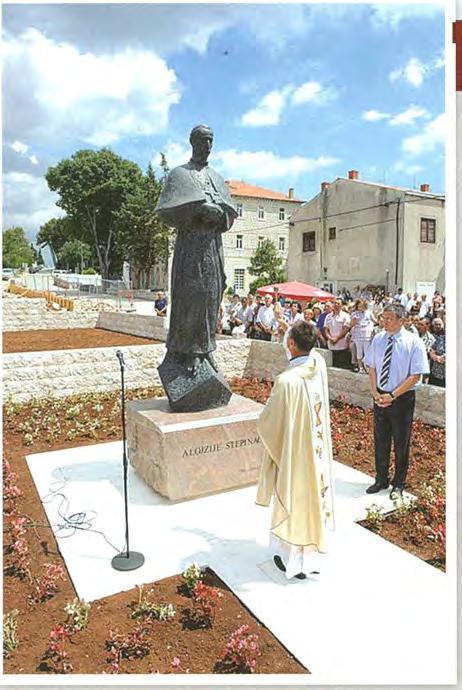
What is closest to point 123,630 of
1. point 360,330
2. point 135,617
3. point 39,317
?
point 135,617

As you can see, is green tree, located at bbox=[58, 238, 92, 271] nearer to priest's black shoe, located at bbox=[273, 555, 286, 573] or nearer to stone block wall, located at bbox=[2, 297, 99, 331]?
stone block wall, located at bbox=[2, 297, 99, 331]

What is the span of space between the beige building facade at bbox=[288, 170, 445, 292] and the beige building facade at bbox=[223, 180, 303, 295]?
10883mm

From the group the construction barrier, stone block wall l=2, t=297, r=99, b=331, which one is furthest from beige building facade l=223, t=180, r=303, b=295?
stone block wall l=2, t=297, r=99, b=331

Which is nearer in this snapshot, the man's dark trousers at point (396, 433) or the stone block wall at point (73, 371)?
the man's dark trousers at point (396, 433)

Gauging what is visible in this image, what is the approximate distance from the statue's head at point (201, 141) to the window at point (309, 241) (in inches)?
858

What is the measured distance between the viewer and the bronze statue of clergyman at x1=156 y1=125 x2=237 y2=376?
4.07 m

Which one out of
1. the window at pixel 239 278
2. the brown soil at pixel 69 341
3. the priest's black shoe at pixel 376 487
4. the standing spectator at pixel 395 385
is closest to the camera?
the standing spectator at pixel 395 385

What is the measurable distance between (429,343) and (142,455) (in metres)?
3.90

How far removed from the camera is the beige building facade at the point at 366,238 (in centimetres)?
1983

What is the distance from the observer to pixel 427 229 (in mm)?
19891

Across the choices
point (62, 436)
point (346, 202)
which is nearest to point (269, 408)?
point (62, 436)

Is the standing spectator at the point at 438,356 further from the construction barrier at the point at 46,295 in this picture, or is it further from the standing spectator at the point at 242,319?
the construction barrier at the point at 46,295

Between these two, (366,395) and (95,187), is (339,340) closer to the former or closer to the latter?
(366,395)

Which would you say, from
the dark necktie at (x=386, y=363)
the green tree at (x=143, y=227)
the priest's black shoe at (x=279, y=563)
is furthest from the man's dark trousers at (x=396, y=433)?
the green tree at (x=143, y=227)
